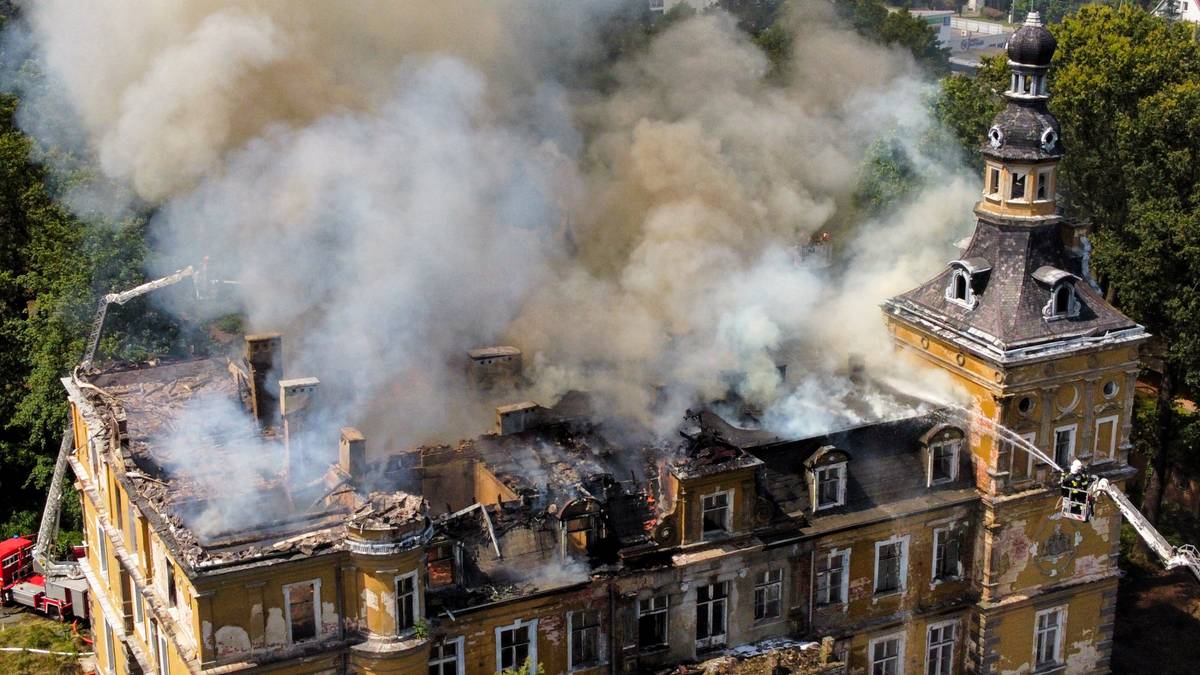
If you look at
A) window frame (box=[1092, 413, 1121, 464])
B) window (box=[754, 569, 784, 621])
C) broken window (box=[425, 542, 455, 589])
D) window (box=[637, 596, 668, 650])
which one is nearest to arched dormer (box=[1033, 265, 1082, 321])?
window frame (box=[1092, 413, 1121, 464])

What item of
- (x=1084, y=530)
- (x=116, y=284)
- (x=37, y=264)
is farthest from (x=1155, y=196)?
(x=37, y=264)

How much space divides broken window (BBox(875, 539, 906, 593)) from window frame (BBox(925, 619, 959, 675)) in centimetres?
196

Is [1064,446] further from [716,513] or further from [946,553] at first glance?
[716,513]

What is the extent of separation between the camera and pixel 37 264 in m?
59.0

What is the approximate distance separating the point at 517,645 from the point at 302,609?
18.8ft

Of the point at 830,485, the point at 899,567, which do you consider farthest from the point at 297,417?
the point at 899,567

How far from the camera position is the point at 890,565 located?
40250 millimetres

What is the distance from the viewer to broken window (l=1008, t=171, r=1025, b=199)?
41438mm

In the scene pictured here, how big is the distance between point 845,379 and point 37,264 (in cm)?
3442

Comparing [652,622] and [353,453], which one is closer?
[353,453]

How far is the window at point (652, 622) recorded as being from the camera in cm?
3672

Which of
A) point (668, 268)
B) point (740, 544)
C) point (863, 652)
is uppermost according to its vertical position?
point (668, 268)

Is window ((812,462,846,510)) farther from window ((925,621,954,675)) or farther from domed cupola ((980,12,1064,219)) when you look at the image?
domed cupola ((980,12,1064,219))

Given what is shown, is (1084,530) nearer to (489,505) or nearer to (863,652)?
(863,652)
